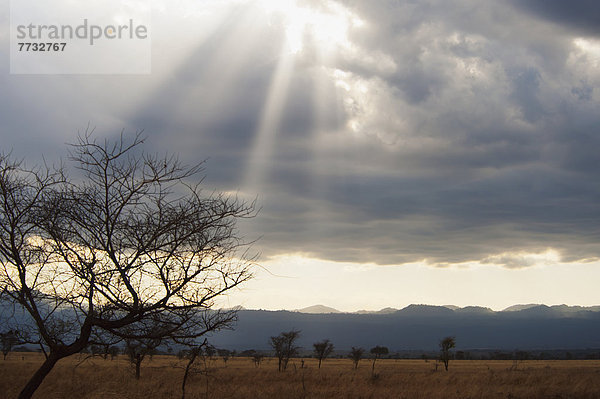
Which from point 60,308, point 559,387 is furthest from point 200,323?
point 559,387

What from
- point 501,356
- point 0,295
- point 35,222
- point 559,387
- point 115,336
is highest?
point 35,222

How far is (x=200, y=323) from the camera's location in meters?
7.91

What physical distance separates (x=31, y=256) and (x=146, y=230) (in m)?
2.16

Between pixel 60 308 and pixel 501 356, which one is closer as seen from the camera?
pixel 60 308

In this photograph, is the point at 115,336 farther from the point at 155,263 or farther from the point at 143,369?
the point at 143,369

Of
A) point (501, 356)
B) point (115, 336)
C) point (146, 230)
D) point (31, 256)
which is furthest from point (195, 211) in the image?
point (501, 356)

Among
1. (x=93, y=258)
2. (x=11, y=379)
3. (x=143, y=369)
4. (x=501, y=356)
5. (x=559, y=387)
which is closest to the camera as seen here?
(x=93, y=258)

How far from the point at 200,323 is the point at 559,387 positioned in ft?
86.5

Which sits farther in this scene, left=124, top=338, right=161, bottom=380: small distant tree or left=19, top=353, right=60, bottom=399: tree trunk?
left=124, top=338, right=161, bottom=380: small distant tree

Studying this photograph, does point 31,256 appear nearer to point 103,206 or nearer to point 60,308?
point 60,308

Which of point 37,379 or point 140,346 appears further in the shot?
point 140,346

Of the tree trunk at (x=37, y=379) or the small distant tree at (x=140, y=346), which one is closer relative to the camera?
the tree trunk at (x=37, y=379)

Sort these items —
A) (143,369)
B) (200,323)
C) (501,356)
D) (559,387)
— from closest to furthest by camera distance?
(200,323) → (559,387) → (143,369) → (501,356)

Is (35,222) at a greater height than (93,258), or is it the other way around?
(35,222)
